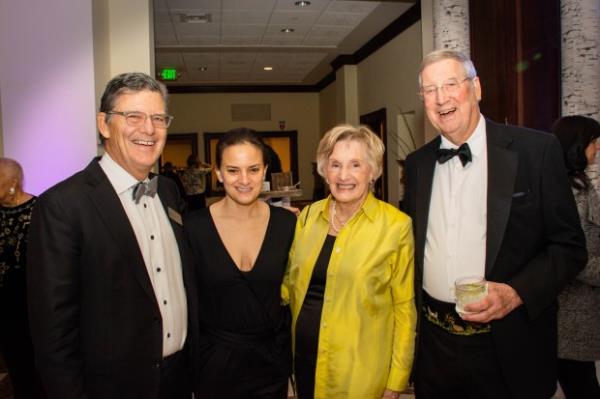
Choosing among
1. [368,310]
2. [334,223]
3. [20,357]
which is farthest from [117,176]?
[20,357]

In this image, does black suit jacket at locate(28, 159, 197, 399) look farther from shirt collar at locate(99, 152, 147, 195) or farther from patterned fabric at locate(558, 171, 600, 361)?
patterned fabric at locate(558, 171, 600, 361)

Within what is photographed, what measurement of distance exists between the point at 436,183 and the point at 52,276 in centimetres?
137

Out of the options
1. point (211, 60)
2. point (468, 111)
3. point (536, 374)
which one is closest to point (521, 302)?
point (536, 374)

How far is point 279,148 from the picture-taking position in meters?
15.2

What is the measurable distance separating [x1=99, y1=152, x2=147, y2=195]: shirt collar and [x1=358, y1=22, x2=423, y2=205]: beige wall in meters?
5.89

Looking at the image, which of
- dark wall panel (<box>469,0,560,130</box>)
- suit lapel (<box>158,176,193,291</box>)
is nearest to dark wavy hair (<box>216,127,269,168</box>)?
suit lapel (<box>158,176,193,291</box>)

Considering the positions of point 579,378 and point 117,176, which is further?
point 579,378

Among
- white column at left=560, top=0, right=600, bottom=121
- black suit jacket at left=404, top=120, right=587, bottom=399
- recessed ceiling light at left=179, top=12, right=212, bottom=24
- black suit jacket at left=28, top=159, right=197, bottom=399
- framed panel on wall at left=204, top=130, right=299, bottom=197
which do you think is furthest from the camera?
framed panel on wall at left=204, top=130, right=299, bottom=197

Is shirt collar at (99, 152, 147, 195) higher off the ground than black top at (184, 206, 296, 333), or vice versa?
shirt collar at (99, 152, 147, 195)

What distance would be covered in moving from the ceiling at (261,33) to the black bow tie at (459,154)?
5.32 m

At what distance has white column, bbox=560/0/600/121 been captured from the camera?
144 inches

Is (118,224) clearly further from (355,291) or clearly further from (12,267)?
(12,267)

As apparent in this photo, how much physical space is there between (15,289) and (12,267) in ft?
0.41

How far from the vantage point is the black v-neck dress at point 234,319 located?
75.7 inches
